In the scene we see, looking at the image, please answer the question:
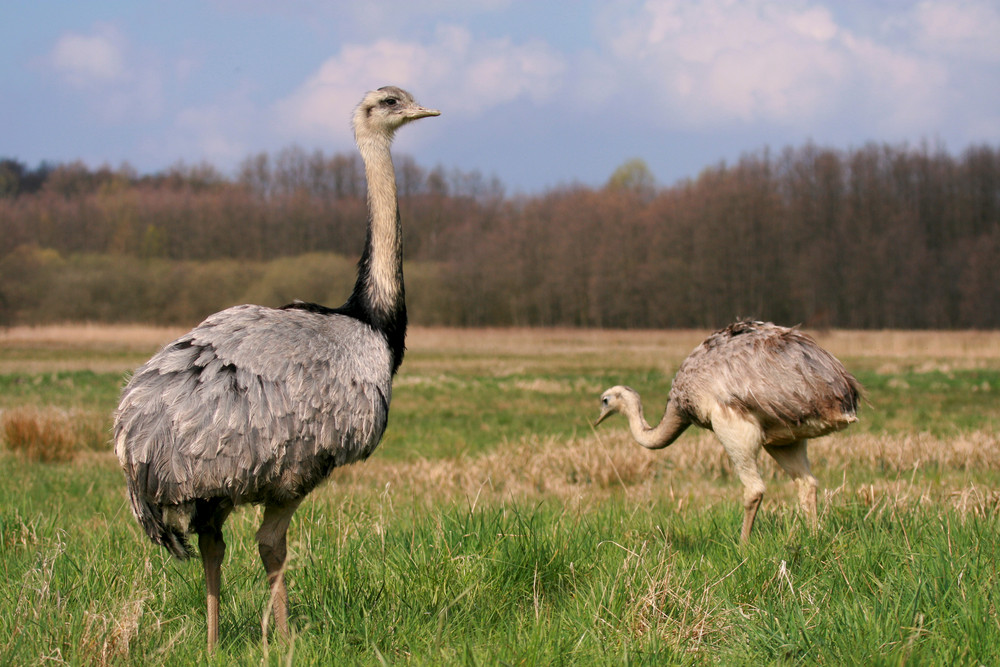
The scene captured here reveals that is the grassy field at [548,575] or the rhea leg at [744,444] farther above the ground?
the rhea leg at [744,444]

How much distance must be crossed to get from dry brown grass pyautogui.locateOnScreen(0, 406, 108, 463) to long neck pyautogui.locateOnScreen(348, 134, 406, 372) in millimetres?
6971

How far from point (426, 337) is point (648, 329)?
431 inches

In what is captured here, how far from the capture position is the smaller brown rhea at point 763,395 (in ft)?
18.8

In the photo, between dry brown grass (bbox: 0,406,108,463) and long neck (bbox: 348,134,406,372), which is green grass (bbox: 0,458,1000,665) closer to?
long neck (bbox: 348,134,406,372)

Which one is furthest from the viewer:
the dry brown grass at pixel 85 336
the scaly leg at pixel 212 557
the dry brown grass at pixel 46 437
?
the dry brown grass at pixel 85 336

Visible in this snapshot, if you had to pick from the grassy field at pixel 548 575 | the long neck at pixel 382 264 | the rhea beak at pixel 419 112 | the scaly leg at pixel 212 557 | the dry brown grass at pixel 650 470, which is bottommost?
the dry brown grass at pixel 650 470

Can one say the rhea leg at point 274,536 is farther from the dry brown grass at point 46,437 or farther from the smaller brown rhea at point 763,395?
the dry brown grass at point 46,437

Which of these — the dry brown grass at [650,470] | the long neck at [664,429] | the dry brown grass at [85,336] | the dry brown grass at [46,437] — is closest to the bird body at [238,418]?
the long neck at [664,429]

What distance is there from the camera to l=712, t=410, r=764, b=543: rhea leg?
5594mm

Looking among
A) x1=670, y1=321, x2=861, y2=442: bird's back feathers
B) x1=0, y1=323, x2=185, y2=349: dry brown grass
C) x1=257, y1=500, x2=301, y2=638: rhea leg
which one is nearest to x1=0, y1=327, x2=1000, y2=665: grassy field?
x1=257, y1=500, x2=301, y2=638: rhea leg

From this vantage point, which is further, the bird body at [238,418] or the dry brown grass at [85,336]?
the dry brown grass at [85,336]

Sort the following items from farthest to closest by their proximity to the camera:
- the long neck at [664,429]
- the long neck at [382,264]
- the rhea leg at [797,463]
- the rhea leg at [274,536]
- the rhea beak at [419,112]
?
the long neck at [664,429]
the rhea leg at [797,463]
the rhea beak at [419,112]
the long neck at [382,264]
the rhea leg at [274,536]

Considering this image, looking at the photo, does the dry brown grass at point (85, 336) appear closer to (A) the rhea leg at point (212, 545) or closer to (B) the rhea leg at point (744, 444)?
(B) the rhea leg at point (744, 444)

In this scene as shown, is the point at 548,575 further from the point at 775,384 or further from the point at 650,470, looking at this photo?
the point at 650,470
